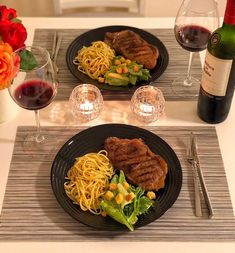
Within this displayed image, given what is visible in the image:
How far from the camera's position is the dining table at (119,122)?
3.62ft

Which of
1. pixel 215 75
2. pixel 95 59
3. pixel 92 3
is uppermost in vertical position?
Result: pixel 215 75

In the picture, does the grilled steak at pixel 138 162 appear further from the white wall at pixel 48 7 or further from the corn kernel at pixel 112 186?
the white wall at pixel 48 7

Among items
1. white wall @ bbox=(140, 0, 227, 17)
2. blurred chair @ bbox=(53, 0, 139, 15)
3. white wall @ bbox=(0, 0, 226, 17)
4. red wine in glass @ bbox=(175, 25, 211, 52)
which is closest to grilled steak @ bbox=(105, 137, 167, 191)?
red wine in glass @ bbox=(175, 25, 211, 52)

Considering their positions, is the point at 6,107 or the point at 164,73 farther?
the point at 164,73

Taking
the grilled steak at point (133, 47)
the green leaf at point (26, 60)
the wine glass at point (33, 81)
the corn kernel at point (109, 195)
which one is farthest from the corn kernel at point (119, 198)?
the grilled steak at point (133, 47)

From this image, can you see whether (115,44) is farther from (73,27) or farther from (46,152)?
(46,152)

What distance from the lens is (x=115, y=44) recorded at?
159 centimetres

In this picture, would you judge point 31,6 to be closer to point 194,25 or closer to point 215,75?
point 194,25

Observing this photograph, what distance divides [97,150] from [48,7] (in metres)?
1.75

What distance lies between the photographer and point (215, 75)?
1265mm

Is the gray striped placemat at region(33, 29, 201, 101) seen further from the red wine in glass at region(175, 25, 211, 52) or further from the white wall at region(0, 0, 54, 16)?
the white wall at region(0, 0, 54, 16)

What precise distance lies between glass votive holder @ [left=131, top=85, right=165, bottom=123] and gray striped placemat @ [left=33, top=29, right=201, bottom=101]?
0.05m

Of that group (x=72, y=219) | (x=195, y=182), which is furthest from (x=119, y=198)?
(x=195, y=182)

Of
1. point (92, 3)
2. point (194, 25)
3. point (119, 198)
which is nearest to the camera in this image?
point (119, 198)
